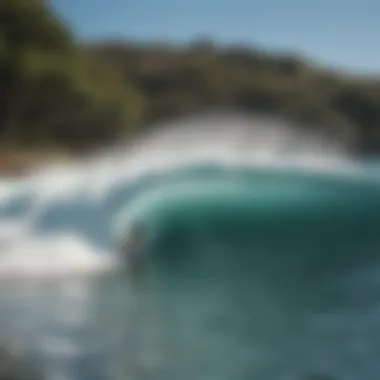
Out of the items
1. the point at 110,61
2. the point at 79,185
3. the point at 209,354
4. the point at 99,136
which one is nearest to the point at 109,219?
the point at 79,185

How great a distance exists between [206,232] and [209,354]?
146cm

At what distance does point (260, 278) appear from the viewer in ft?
7.87

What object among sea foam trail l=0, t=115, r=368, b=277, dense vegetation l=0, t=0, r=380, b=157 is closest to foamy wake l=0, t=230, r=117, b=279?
sea foam trail l=0, t=115, r=368, b=277

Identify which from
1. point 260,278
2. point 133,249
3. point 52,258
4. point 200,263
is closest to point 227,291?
point 260,278

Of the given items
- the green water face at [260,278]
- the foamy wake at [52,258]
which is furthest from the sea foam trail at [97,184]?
the green water face at [260,278]

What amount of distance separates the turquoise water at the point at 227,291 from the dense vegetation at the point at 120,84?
33 cm

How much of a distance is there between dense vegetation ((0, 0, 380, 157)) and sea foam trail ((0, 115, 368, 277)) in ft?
0.27

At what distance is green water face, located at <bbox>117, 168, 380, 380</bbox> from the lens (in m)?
1.62

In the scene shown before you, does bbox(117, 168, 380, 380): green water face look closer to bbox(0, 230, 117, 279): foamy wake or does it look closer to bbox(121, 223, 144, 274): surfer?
bbox(121, 223, 144, 274): surfer

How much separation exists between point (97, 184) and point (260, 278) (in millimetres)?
690

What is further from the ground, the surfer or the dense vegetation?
the dense vegetation

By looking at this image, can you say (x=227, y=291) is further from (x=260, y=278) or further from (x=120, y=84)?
(x=120, y=84)

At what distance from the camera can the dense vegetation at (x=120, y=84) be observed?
238cm

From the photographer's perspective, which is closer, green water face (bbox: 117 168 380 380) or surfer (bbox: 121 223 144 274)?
green water face (bbox: 117 168 380 380)
